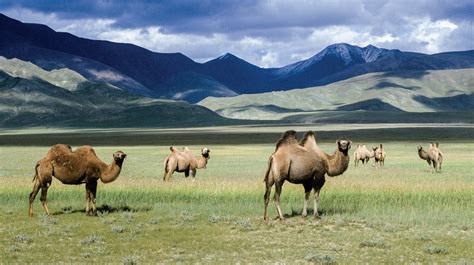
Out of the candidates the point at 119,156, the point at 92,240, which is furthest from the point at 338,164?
the point at 92,240

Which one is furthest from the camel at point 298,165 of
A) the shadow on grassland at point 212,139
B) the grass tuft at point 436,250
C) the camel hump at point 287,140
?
the shadow on grassland at point 212,139

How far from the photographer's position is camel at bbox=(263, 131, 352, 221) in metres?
16.8

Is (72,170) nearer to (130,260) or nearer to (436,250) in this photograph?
(130,260)

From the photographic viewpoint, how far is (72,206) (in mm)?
20891

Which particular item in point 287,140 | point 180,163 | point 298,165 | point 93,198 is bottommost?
point 93,198

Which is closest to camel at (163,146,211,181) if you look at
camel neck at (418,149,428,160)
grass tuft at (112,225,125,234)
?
grass tuft at (112,225,125,234)

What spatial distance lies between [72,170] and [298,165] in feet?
22.7

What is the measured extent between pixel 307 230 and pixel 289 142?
279 centimetres

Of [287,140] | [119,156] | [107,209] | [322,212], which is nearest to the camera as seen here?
[287,140]

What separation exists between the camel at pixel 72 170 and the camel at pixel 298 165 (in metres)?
4.83

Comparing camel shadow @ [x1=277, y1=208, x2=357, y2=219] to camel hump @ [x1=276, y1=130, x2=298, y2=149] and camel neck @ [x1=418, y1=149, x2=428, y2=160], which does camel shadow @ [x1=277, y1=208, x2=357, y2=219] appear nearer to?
camel hump @ [x1=276, y1=130, x2=298, y2=149]

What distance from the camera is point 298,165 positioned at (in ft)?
55.2

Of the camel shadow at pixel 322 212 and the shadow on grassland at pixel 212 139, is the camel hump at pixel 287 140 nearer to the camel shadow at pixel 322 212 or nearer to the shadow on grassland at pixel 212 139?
the camel shadow at pixel 322 212

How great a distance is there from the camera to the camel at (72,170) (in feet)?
60.0
